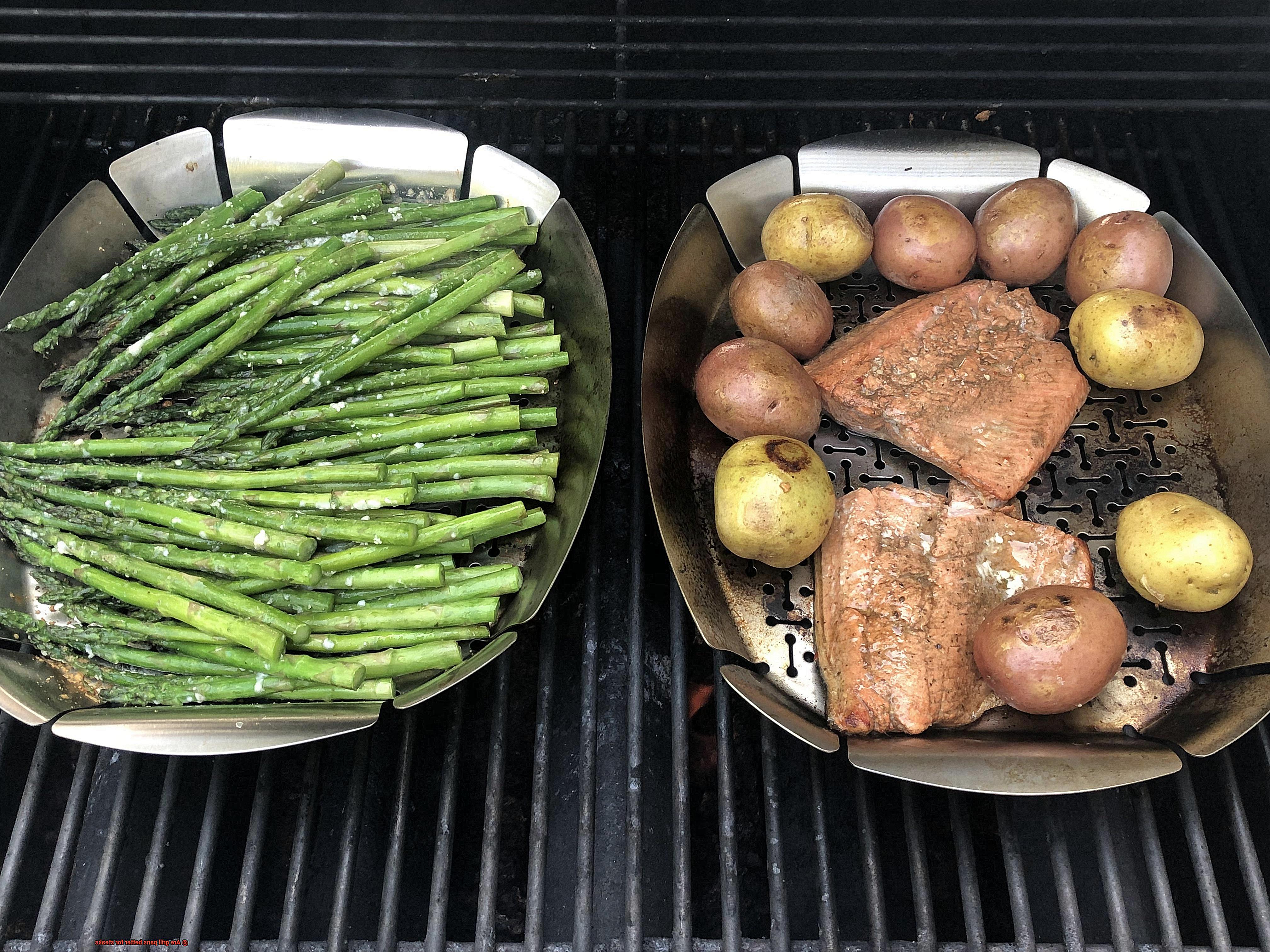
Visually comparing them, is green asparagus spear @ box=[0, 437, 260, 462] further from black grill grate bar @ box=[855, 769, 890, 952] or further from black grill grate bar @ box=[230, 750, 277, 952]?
black grill grate bar @ box=[855, 769, 890, 952]

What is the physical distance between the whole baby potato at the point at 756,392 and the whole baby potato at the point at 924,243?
64cm

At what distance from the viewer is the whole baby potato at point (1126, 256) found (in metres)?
2.65

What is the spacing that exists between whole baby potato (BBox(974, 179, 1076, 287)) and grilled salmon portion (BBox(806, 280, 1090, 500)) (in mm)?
127

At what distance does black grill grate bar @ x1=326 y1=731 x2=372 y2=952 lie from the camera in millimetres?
2014

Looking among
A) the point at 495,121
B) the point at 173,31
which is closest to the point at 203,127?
the point at 173,31

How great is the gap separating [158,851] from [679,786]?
1406mm

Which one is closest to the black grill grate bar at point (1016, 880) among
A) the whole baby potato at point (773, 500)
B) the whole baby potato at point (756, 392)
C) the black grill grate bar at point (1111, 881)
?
the black grill grate bar at point (1111, 881)

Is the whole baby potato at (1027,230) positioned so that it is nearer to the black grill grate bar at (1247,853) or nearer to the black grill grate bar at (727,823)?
the black grill grate bar at (1247,853)

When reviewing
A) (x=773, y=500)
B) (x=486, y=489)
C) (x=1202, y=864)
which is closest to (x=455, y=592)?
(x=486, y=489)

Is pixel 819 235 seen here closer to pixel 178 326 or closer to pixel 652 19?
pixel 652 19

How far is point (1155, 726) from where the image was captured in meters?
2.20

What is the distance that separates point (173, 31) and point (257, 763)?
9.90ft

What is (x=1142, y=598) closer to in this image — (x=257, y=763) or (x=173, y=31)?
(x=257, y=763)

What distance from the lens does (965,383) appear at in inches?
102
